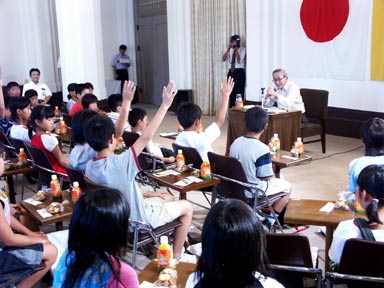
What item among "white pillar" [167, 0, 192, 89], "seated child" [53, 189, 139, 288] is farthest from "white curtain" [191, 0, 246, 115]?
"seated child" [53, 189, 139, 288]

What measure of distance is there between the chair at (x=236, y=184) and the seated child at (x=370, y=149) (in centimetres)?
62

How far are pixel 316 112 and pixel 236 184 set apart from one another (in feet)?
11.3

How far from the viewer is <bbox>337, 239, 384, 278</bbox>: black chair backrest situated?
1785 millimetres

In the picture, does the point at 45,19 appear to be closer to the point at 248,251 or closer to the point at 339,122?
the point at 339,122

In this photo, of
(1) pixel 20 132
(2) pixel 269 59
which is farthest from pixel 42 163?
(2) pixel 269 59

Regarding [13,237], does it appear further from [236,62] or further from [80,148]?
[236,62]

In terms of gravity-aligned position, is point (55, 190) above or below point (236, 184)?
above

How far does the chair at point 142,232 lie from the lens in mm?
2559

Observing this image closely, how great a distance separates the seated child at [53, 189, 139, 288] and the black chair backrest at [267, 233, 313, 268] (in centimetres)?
71

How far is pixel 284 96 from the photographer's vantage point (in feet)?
19.4

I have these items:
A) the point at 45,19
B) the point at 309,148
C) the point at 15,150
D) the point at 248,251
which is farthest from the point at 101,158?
the point at 45,19

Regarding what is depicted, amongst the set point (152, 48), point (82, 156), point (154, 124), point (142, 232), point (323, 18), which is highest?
point (323, 18)

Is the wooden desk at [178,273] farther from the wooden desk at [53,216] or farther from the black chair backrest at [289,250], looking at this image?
the wooden desk at [53,216]

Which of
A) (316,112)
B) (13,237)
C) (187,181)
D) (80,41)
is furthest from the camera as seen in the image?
(80,41)
